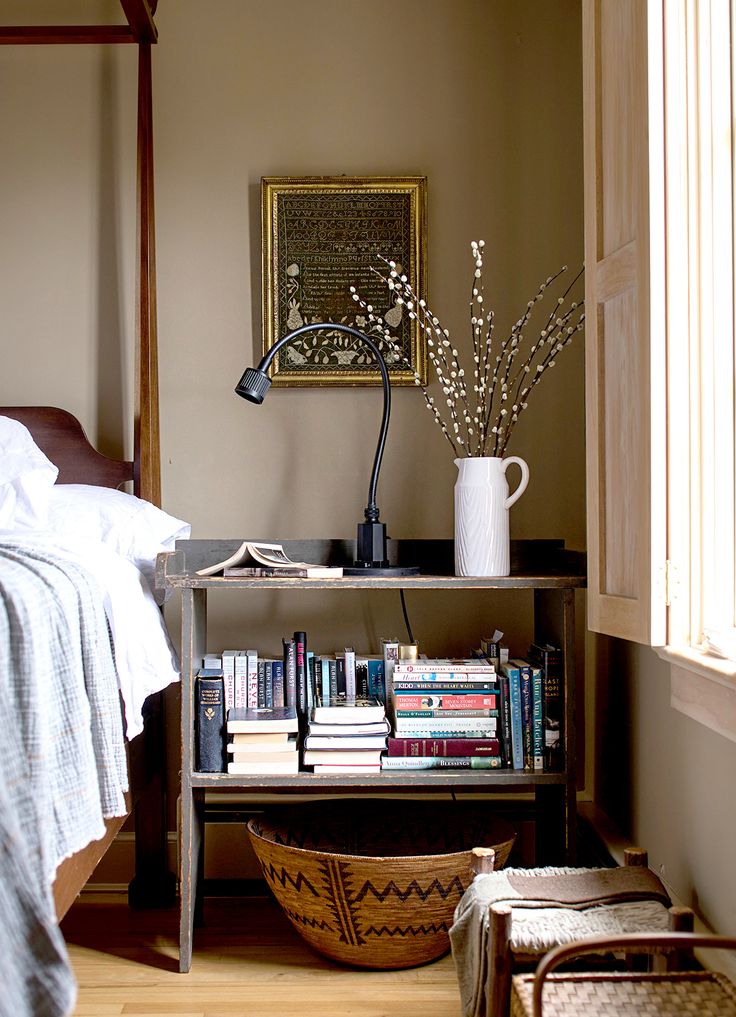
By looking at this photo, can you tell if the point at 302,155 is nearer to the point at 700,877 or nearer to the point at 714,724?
the point at 714,724

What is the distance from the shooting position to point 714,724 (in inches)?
55.4

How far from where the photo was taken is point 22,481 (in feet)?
6.34

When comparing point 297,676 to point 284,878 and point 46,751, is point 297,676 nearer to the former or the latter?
point 284,878

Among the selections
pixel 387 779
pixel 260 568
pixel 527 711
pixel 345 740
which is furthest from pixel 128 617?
pixel 527 711

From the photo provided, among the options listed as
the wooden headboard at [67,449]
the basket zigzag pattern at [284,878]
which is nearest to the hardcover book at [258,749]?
the basket zigzag pattern at [284,878]

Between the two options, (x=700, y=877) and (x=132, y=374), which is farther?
(x=132, y=374)

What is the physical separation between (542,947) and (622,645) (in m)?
0.99

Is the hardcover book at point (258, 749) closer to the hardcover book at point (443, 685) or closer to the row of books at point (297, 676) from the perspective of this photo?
the row of books at point (297, 676)

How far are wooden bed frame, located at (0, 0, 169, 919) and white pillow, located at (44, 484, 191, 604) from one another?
0.22 meters

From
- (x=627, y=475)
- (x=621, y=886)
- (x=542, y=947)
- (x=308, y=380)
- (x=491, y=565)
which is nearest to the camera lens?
(x=542, y=947)

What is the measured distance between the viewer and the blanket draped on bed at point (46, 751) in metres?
0.87

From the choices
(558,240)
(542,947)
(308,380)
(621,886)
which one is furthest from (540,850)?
(558,240)

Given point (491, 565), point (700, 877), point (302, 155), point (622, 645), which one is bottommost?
point (700, 877)

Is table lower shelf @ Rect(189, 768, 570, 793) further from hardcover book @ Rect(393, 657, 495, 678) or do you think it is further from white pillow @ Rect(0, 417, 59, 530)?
white pillow @ Rect(0, 417, 59, 530)
